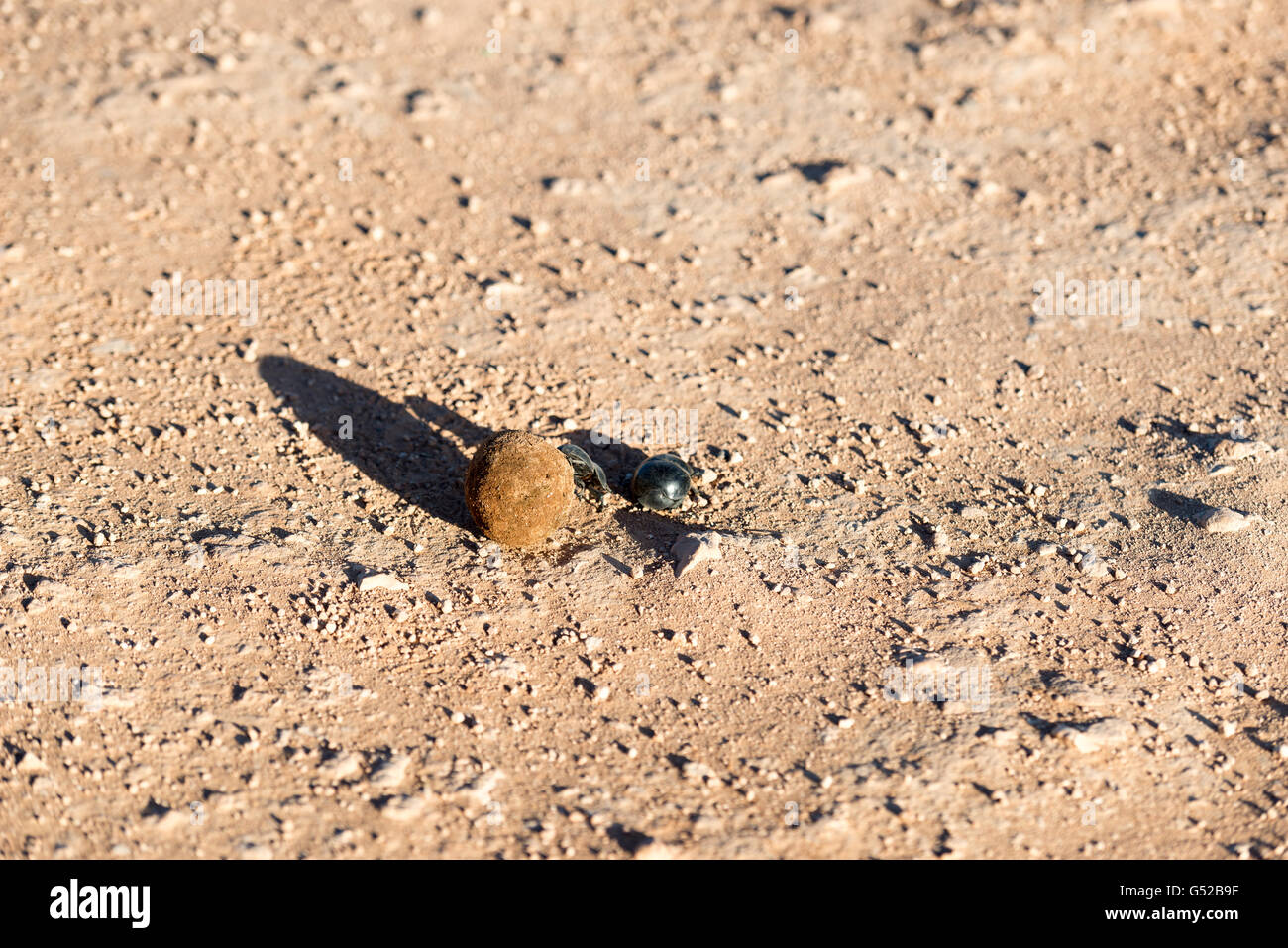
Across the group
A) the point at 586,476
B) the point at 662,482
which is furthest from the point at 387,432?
the point at 662,482

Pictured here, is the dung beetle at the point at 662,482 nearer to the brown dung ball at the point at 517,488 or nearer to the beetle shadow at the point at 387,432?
the brown dung ball at the point at 517,488

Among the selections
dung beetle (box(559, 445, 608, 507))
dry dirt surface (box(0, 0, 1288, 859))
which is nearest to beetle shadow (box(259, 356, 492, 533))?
dry dirt surface (box(0, 0, 1288, 859))

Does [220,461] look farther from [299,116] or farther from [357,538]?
[299,116]

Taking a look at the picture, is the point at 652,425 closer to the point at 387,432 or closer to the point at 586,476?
the point at 586,476

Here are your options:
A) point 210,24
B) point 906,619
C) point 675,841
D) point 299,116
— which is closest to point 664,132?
point 299,116

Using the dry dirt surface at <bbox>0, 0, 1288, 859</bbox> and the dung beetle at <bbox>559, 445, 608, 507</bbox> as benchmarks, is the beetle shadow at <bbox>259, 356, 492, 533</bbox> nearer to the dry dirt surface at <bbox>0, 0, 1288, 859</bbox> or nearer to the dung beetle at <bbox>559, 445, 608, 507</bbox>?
the dry dirt surface at <bbox>0, 0, 1288, 859</bbox>
